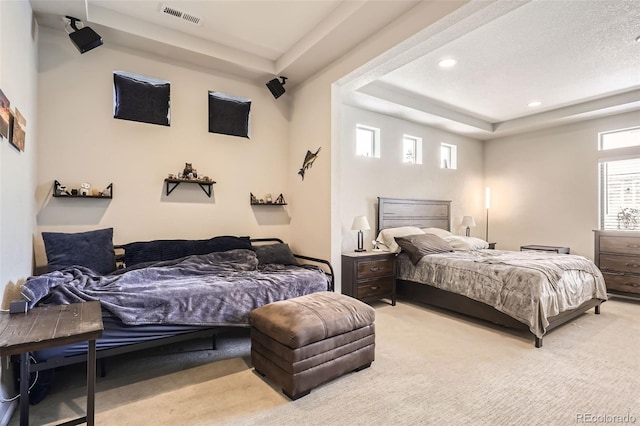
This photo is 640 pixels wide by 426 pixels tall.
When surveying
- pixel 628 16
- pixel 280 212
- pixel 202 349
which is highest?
pixel 628 16

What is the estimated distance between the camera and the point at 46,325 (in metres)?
1.52

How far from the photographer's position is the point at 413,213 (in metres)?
5.23

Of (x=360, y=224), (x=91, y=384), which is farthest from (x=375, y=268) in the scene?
(x=91, y=384)

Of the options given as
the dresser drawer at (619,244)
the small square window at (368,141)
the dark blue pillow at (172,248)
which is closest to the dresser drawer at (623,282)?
the dresser drawer at (619,244)

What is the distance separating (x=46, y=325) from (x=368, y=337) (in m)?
1.91

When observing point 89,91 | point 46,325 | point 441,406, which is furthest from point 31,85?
point 441,406

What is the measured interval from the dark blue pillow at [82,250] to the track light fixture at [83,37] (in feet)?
5.31

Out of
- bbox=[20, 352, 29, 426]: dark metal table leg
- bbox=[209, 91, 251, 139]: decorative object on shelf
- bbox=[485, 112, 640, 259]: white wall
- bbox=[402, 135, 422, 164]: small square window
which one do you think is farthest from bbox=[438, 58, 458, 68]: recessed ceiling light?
bbox=[20, 352, 29, 426]: dark metal table leg

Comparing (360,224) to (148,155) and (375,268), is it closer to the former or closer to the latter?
(375,268)

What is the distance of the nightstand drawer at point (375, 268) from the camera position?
3807 mm

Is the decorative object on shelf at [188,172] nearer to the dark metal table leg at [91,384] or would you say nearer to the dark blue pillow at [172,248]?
the dark blue pillow at [172,248]

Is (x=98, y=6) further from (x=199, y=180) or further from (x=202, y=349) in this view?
(x=202, y=349)

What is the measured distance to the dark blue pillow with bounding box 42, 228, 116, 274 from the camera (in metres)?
2.60

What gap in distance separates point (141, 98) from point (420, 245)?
3.65 m
